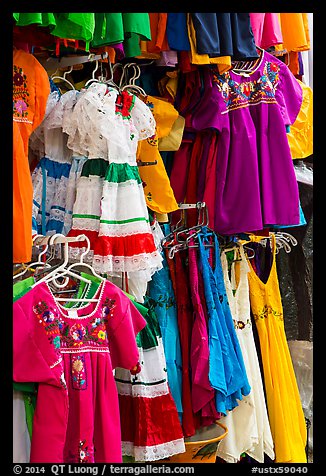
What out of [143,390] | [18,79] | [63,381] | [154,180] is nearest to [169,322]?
[143,390]

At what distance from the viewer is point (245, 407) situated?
2.83m

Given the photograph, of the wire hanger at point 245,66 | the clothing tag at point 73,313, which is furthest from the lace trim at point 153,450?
the wire hanger at point 245,66

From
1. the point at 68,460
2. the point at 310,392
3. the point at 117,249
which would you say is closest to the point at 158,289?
the point at 117,249

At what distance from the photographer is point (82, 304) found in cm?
203

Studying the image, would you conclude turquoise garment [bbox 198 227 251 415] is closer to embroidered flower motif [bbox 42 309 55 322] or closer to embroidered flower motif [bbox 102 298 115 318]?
embroidered flower motif [bbox 102 298 115 318]

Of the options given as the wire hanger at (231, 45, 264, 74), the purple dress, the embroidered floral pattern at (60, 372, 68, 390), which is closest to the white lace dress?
the purple dress

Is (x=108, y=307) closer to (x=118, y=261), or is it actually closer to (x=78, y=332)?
(x=78, y=332)

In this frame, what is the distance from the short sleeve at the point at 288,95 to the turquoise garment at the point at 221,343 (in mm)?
679

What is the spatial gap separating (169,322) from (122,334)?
0.75 metres

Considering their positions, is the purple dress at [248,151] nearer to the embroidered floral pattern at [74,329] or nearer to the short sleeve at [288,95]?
the short sleeve at [288,95]

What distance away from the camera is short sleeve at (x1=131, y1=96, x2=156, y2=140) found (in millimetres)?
2441
